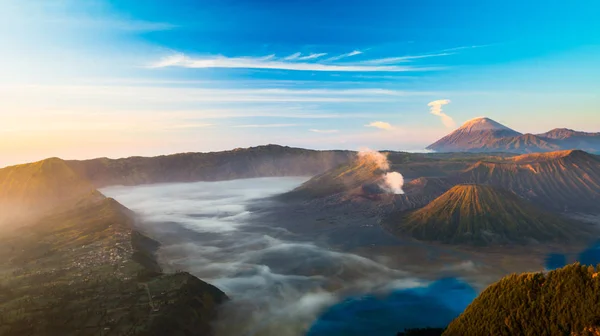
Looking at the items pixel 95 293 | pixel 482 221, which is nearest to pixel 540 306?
pixel 95 293

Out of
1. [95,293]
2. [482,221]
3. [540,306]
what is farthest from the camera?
[482,221]

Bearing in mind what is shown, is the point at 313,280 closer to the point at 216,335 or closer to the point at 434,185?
the point at 216,335

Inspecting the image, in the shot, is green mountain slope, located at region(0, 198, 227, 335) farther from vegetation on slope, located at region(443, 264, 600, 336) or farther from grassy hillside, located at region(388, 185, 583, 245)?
grassy hillside, located at region(388, 185, 583, 245)

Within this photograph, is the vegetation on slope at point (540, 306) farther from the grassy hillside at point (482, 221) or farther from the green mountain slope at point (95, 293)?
the grassy hillside at point (482, 221)

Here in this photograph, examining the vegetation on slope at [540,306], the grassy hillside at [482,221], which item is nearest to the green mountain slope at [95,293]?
the vegetation on slope at [540,306]

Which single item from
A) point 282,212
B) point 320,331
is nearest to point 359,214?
point 282,212

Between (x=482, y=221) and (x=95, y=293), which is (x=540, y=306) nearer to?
(x=95, y=293)
